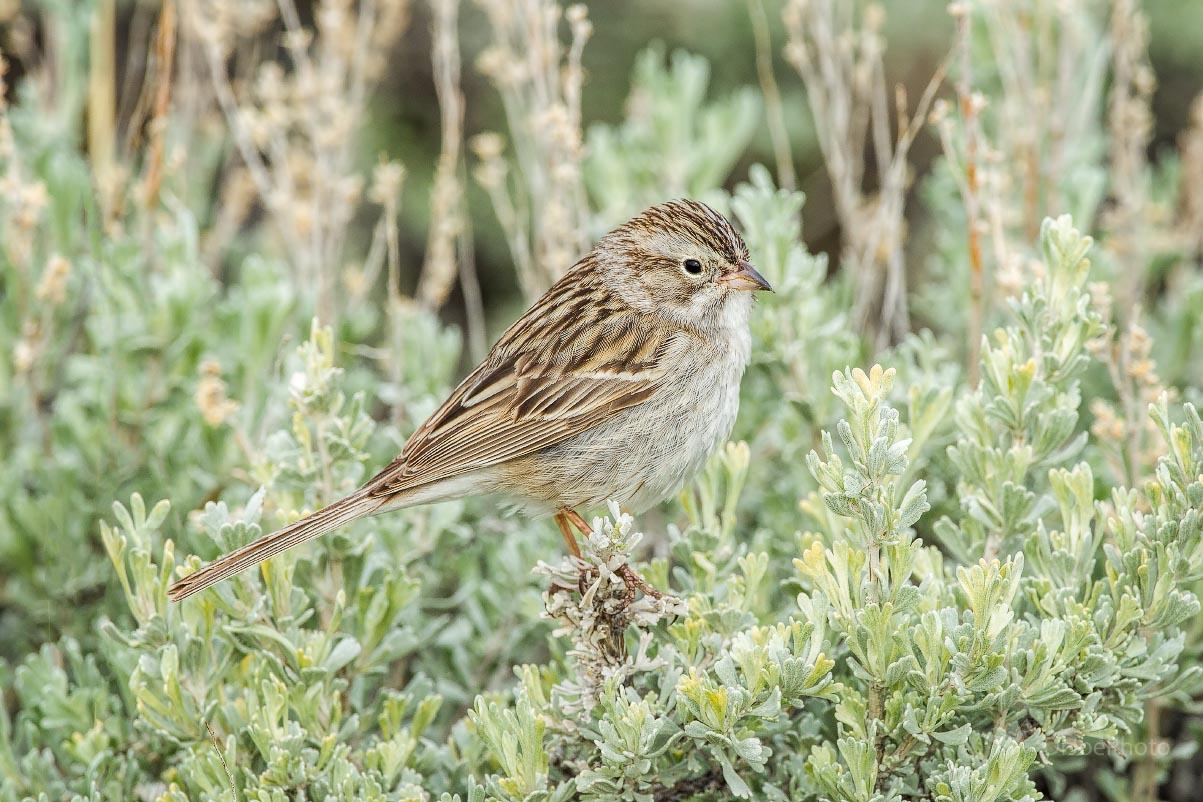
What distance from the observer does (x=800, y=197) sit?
434 cm

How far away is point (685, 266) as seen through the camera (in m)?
4.04

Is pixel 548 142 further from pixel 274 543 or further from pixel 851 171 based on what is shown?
pixel 274 543

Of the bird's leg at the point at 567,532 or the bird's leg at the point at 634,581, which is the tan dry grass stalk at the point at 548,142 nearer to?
the bird's leg at the point at 567,532

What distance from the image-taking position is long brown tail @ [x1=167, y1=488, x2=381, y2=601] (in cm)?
312

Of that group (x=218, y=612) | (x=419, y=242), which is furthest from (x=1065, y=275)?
(x=419, y=242)

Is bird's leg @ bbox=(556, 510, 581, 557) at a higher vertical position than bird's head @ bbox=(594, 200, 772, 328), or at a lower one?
lower

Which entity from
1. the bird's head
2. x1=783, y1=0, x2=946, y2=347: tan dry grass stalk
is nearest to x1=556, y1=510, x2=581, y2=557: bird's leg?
the bird's head

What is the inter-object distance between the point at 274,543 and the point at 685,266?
Answer: 1.48 m

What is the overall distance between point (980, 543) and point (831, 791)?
2.56 ft

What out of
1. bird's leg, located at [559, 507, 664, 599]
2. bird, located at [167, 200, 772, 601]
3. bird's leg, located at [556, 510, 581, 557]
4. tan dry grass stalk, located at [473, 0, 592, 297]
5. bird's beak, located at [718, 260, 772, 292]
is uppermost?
tan dry grass stalk, located at [473, 0, 592, 297]

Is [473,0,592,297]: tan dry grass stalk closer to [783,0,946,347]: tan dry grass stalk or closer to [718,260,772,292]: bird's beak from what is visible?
[718,260,772,292]: bird's beak

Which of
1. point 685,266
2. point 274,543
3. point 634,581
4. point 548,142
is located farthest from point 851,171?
point 274,543

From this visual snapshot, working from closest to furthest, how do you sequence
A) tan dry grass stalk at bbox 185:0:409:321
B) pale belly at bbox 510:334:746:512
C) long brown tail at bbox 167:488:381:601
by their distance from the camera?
long brown tail at bbox 167:488:381:601 → pale belly at bbox 510:334:746:512 → tan dry grass stalk at bbox 185:0:409:321

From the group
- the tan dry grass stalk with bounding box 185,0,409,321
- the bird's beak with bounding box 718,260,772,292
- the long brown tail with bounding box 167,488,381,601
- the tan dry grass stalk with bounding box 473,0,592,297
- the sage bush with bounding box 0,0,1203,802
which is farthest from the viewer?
the tan dry grass stalk with bounding box 185,0,409,321
